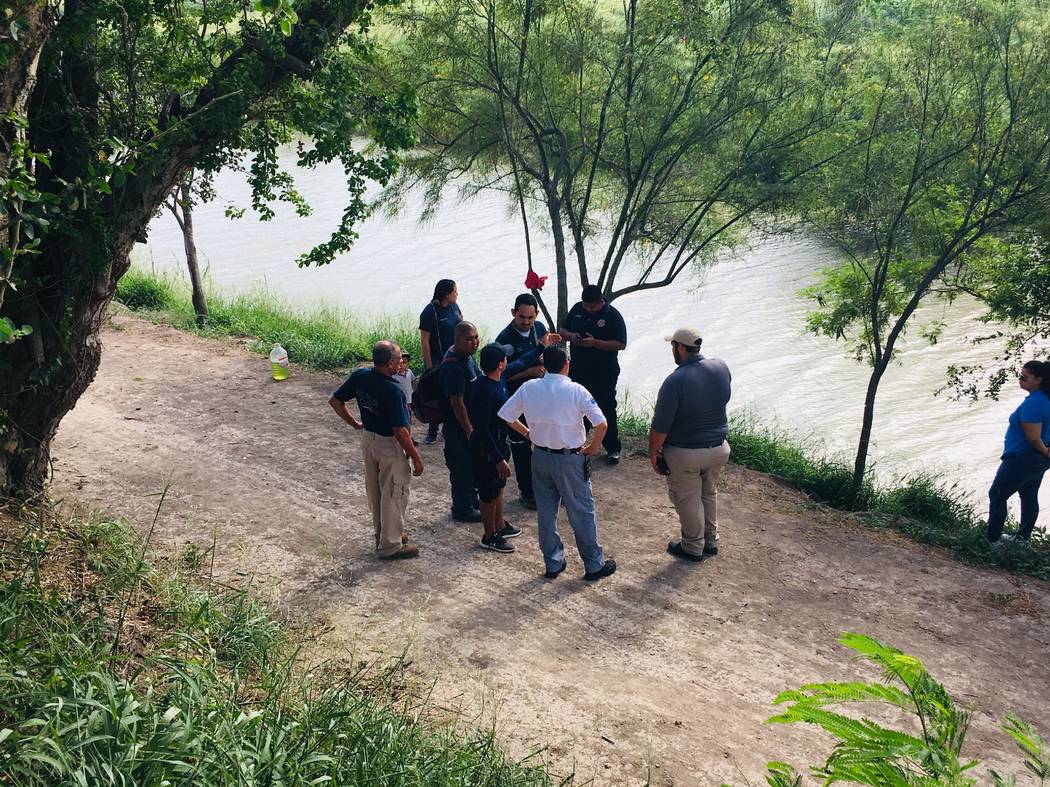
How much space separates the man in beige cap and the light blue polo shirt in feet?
9.04

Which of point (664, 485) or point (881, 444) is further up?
point (664, 485)

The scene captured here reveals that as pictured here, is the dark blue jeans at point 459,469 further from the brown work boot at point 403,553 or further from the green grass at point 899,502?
the green grass at point 899,502

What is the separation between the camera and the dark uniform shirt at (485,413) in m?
7.10

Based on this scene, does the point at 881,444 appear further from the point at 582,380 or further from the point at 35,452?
the point at 35,452

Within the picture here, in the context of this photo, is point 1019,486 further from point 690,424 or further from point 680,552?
point 690,424

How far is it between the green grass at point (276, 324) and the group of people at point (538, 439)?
542cm

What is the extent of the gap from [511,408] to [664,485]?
3065mm

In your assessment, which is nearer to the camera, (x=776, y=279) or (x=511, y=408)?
(x=511, y=408)

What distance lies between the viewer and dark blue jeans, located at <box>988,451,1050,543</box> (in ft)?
26.6

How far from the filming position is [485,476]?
7.27 m

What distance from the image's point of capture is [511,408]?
22.4 feet

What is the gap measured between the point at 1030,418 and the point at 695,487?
3.05 metres

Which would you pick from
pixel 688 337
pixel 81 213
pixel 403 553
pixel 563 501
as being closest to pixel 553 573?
pixel 563 501

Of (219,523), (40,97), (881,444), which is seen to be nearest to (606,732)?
(219,523)
